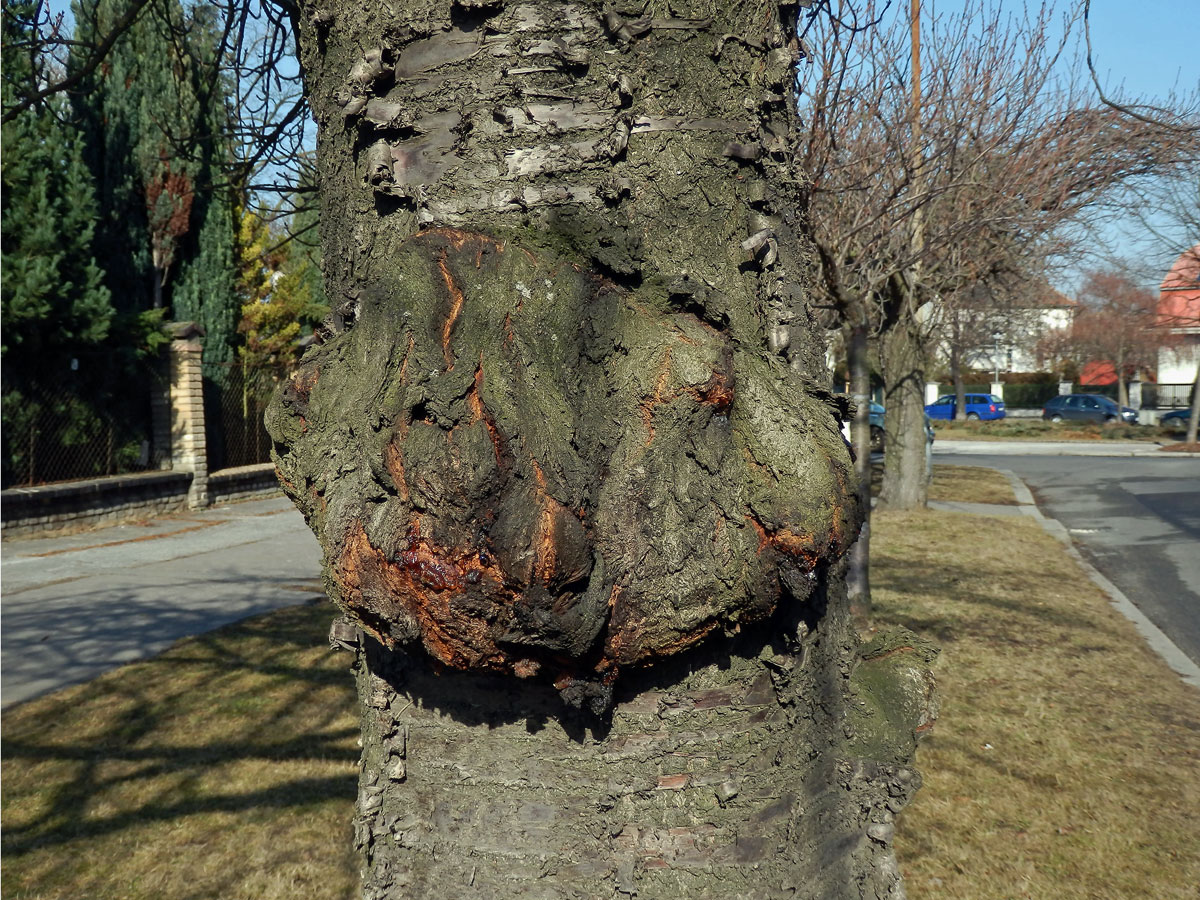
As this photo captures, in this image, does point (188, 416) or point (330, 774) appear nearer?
point (330, 774)

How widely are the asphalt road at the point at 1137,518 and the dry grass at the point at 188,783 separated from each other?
630cm

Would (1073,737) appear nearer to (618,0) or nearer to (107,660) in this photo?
(618,0)

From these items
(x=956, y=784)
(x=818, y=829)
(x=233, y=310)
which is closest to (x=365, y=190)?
(x=818, y=829)

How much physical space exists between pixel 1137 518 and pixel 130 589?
46.0 feet

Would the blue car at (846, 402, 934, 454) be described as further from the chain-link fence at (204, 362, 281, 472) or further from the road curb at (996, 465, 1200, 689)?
the chain-link fence at (204, 362, 281, 472)

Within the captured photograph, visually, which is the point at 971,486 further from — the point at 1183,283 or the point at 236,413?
the point at 1183,283

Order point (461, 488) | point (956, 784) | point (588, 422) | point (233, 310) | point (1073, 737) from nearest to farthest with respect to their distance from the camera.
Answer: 1. point (461, 488)
2. point (588, 422)
3. point (956, 784)
4. point (1073, 737)
5. point (233, 310)

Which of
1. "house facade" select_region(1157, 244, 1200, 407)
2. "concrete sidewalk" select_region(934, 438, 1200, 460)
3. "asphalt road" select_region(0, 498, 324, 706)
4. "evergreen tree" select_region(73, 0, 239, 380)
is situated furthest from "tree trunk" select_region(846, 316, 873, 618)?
"house facade" select_region(1157, 244, 1200, 407)

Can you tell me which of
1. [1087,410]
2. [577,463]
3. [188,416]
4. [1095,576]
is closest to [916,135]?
[1095,576]

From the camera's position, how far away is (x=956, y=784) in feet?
14.7

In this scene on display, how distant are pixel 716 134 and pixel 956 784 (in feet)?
13.3

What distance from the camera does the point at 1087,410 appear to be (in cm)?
3856

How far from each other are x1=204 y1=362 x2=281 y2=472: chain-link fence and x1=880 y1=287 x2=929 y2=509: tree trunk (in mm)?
10667

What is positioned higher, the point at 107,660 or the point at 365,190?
the point at 365,190
